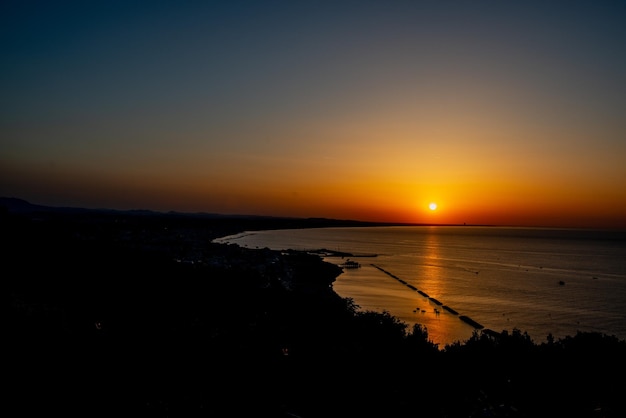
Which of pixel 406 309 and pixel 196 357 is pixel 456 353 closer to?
pixel 196 357

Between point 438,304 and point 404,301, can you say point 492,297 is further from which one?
point 404,301

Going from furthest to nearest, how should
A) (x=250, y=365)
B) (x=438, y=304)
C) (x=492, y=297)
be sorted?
(x=492, y=297)
(x=438, y=304)
(x=250, y=365)

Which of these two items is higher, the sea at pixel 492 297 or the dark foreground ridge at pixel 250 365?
the dark foreground ridge at pixel 250 365

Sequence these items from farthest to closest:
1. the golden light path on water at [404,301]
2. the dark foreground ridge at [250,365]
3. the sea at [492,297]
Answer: the sea at [492,297] → the golden light path on water at [404,301] → the dark foreground ridge at [250,365]

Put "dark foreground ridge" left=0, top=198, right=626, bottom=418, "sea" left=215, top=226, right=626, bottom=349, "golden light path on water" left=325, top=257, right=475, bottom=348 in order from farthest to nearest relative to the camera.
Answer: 1. "sea" left=215, top=226, right=626, bottom=349
2. "golden light path on water" left=325, top=257, right=475, bottom=348
3. "dark foreground ridge" left=0, top=198, right=626, bottom=418

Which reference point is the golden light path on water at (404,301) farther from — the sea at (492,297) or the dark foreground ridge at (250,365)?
the dark foreground ridge at (250,365)

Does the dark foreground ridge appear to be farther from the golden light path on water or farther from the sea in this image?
the golden light path on water

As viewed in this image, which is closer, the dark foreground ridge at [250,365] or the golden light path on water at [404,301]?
the dark foreground ridge at [250,365]

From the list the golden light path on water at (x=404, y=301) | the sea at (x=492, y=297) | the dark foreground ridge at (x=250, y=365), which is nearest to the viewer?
the dark foreground ridge at (x=250, y=365)

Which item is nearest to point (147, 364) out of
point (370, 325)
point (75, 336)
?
point (75, 336)

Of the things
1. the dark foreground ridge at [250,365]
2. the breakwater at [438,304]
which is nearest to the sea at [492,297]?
the breakwater at [438,304]

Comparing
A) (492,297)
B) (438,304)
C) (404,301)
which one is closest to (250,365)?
(404,301)

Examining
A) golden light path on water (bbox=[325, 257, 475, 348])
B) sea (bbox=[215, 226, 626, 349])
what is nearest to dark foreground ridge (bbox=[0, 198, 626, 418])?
sea (bbox=[215, 226, 626, 349])
